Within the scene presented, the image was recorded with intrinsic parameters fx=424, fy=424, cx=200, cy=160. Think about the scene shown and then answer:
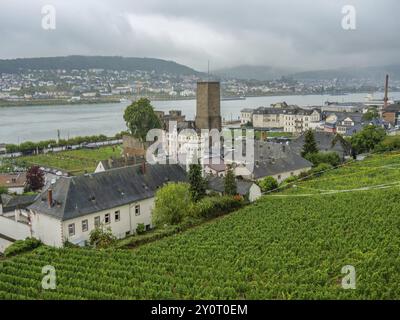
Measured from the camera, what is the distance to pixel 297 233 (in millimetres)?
18688

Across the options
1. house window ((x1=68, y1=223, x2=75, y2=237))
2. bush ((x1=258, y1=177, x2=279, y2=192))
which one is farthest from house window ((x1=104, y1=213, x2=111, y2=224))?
bush ((x1=258, y1=177, x2=279, y2=192))

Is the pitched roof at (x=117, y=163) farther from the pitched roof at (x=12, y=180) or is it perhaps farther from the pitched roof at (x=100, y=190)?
the pitched roof at (x=12, y=180)

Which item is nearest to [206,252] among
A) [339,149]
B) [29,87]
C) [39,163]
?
[339,149]

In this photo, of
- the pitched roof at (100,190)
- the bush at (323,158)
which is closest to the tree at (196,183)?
the pitched roof at (100,190)

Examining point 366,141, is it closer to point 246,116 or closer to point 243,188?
point 243,188

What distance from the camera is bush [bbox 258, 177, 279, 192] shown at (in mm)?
28703

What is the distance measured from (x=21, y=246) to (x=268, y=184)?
52.2 ft

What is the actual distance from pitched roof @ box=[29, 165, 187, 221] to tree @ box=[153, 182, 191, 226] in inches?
72.3

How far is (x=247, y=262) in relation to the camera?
1536 centimetres

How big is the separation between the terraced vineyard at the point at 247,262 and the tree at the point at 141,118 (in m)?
28.8

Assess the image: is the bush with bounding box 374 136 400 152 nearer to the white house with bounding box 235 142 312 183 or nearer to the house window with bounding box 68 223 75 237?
the white house with bounding box 235 142 312 183

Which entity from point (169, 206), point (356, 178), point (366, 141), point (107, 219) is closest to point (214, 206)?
point (169, 206)
